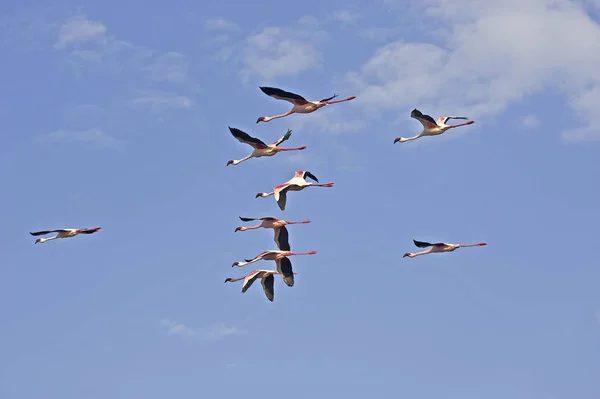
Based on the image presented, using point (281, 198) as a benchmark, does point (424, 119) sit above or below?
above

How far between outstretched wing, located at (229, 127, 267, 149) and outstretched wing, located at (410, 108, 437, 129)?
6.41 m

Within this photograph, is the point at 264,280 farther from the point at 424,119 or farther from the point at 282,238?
the point at 424,119

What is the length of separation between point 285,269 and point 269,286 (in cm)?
325

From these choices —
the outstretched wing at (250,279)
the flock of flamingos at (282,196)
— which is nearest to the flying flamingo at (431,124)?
the flock of flamingos at (282,196)

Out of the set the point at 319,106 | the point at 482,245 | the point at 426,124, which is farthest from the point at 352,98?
the point at 482,245

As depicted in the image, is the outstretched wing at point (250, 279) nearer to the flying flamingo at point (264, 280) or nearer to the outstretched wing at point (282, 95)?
the flying flamingo at point (264, 280)

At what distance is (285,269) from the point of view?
44.5 meters

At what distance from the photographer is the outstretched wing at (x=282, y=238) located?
149 ft

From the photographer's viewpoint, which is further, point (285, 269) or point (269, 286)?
point (269, 286)

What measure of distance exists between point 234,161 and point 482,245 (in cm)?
1250

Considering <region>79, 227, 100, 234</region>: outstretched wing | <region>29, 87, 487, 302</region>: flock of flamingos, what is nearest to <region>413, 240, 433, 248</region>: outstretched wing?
<region>29, 87, 487, 302</region>: flock of flamingos

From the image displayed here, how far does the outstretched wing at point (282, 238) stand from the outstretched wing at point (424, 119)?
7.24 metres

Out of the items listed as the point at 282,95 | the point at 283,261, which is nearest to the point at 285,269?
the point at 283,261

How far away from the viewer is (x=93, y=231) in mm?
43188
